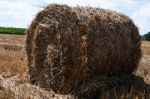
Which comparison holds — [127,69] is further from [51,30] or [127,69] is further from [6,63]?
[6,63]

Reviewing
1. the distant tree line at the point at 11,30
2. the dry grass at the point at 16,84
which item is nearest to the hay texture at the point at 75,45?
the dry grass at the point at 16,84

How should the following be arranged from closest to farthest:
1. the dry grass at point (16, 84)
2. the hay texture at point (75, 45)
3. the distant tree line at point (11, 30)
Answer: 1. the dry grass at point (16, 84)
2. the hay texture at point (75, 45)
3. the distant tree line at point (11, 30)

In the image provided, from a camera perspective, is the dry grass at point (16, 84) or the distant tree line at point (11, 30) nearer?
the dry grass at point (16, 84)

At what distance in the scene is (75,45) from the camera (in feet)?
29.5

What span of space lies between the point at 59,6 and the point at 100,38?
124cm

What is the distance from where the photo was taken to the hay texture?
8.79 meters

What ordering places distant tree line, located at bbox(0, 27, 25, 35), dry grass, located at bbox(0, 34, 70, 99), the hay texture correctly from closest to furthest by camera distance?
dry grass, located at bbox(0, 34, 70, 99), the hay texture, distant tree line, located at bbox(0, 27, 25, 35)

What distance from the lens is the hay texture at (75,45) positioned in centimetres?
879

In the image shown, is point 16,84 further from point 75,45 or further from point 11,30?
point 11,30

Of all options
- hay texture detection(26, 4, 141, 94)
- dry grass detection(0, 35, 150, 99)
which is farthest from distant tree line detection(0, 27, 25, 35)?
hay texture detection(26, 4, 141, 94)

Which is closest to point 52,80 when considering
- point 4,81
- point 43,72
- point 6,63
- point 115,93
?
point 43,72

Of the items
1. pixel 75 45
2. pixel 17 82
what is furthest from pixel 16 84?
pixel 75 45

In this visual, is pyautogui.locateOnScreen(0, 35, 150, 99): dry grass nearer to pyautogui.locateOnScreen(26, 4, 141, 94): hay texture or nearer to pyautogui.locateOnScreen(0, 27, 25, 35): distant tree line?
pyautogui.locateOnScreen(26, 4, 141, 94): hay texture

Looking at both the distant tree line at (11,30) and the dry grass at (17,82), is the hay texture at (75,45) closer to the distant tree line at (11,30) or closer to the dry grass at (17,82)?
→ the dry grass at (17,82)
